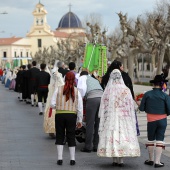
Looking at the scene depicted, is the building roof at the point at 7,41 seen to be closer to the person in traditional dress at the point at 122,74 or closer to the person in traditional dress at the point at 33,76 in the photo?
the person in traditional dress at the point at 33,76

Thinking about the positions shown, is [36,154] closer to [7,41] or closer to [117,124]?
[117,124]

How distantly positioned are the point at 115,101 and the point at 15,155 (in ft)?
8.21

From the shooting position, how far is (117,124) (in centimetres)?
1020

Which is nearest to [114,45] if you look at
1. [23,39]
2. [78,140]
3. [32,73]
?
Result: [32,73]

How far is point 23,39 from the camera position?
193250 mm

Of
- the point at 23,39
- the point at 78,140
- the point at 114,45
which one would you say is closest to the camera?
the point at 78,140

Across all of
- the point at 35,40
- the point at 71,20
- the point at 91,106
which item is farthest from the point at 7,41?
the point at 91,106

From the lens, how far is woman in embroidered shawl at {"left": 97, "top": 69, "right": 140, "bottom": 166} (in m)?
10.1

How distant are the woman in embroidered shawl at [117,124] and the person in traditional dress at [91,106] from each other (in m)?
1.45

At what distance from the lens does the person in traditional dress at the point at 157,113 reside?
33.8ft

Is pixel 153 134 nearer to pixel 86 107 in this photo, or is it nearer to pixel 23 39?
pixel 86 107

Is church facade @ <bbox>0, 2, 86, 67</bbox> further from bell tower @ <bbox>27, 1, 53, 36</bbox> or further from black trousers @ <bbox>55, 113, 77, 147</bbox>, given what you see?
black trousers @ <bbox>55, 113, 77, 147</bbox>

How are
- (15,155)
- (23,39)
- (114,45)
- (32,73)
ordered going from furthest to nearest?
(23,39)
(114,45)
(32,73)
(15,155)

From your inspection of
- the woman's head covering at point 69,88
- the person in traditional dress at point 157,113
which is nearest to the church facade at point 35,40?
the woman's head covering at point 69,88
